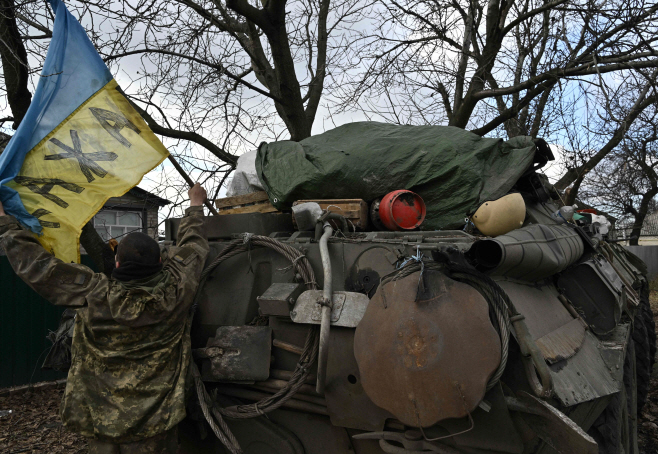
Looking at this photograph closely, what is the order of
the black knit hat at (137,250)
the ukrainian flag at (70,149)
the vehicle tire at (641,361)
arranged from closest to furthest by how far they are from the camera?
the black knit hat at (137,250), the ukrainian flag at (70,149), the vehicle tire at (641,361)

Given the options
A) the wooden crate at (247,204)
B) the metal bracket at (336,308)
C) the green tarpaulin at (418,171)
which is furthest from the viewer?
the wooden crate at (247,204)

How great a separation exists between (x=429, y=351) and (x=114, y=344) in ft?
5.77

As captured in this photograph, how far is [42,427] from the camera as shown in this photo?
222 inches

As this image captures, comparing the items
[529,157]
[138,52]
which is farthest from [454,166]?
[138,52]

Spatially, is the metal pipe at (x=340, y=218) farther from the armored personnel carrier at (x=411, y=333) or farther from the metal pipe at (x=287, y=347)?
the metal pipe at (x=287, y=347)

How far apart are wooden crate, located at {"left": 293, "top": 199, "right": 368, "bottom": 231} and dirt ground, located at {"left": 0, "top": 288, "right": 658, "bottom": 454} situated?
293 centimetres

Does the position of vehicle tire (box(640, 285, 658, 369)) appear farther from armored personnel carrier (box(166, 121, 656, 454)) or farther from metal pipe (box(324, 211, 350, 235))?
metal pipe (box(324, 211, 350, 235))

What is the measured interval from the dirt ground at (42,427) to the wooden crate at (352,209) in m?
2.93

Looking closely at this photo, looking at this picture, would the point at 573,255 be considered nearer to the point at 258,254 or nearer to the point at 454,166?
the point at 454,166

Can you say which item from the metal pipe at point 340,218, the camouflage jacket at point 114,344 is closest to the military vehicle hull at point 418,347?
the metal pipe at point 340,218

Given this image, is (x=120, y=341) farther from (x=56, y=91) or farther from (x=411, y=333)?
(x=56, y=91)

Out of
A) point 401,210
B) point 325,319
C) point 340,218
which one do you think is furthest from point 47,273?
point 401,210

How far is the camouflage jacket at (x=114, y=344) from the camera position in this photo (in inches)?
117

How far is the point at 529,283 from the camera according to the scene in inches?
134
